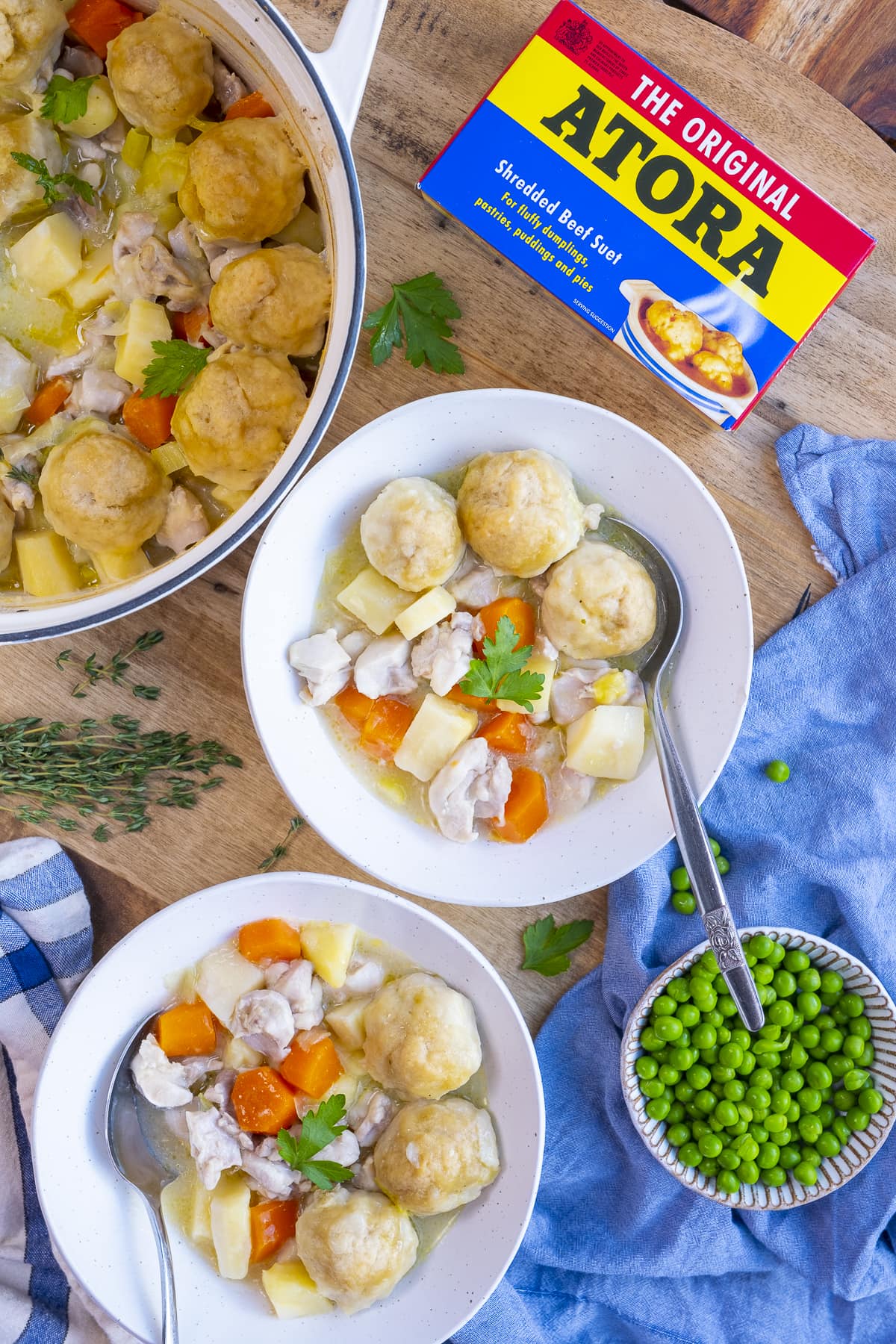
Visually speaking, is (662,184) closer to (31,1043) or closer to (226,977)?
(226,977)

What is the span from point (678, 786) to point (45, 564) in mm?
1867

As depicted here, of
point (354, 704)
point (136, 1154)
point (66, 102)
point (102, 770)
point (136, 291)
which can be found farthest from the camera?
point (102, 770)

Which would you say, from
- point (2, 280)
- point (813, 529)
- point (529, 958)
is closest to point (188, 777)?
point (529, 958)

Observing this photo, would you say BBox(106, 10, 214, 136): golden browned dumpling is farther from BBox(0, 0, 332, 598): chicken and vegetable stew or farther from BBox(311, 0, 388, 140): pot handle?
BBox(311, 0, 388, 140): pot handle

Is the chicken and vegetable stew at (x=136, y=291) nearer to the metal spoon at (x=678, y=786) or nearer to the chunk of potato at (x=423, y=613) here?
the chunk of potato at (x=423, y=613)

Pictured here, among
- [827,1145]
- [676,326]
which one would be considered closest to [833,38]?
[676,326]

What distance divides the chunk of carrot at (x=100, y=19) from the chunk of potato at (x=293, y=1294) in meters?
3.43

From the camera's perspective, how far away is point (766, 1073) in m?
3.30

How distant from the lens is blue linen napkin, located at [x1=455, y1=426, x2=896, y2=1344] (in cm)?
322

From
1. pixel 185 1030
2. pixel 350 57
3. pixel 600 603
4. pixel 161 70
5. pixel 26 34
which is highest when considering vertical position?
pixel 350 57

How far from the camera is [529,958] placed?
3.25 meters

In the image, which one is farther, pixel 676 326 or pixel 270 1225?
pixel 270 1225

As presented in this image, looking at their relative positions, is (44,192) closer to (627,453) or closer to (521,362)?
(521,362)

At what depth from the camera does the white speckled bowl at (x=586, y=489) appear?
2783 mm
